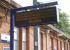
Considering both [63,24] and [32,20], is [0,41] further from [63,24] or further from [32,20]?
[63,24]

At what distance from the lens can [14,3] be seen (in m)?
15.6

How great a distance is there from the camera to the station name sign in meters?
12.1

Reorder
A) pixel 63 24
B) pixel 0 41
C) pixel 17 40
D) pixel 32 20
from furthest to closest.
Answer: pixel 63 24, pixel 17 40, pixel 0 41, pixel 32 20

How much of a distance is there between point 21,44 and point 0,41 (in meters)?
3.88

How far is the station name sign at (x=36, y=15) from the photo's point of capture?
12070 millimetres

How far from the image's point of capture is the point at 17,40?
18422 mm

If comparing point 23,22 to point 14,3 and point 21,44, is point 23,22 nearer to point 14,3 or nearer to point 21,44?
point 14,3

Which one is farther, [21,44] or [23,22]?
[21,44]

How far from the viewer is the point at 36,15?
1259 centimetres

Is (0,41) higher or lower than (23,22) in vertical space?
lower

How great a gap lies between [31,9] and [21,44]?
20.5 ft

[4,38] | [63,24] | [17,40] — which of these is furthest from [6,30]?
[63,24]

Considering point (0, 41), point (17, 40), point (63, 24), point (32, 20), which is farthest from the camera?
point (63, 24)

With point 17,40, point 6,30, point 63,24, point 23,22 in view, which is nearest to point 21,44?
point 17,40
